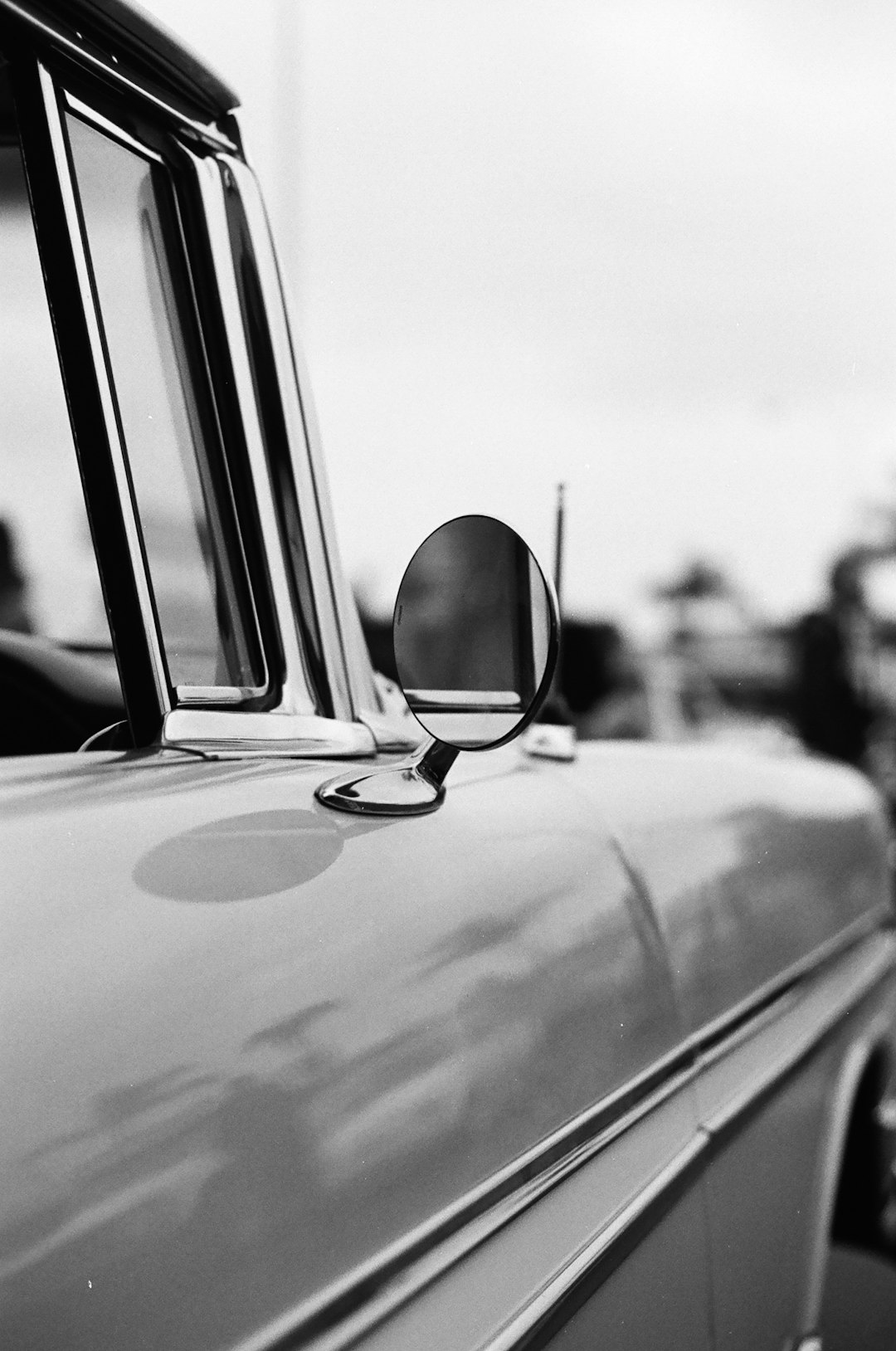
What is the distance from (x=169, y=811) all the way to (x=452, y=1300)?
17.5 inches

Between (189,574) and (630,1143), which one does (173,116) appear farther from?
(630,1143)

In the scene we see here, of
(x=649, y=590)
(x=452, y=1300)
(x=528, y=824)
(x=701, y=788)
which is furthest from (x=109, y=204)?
(x=649, y=590)

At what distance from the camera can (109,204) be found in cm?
143

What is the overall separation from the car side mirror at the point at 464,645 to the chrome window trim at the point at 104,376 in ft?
0.81

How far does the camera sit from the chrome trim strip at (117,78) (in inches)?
50.9

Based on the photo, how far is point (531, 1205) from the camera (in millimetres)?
1325

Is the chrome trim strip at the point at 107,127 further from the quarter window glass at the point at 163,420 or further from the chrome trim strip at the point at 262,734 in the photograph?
the chrome trim strip at the point at 262,734

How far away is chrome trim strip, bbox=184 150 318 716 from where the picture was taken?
152 cm

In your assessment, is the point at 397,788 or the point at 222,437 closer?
the point at 397,788

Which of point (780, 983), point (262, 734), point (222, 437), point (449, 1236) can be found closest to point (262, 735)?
point (262, 734)

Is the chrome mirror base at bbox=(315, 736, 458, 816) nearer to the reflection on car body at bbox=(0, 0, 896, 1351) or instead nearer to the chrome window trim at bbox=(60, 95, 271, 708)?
the reflection on car body at bbox=(0, 0, 896, 1351)

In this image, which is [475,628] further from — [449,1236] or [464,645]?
[449,1236]

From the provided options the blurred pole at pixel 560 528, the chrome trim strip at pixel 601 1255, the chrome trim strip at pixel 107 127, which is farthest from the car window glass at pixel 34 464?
the chrome trim strip at pixel 601 1255

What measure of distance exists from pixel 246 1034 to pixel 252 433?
2.40 ft
